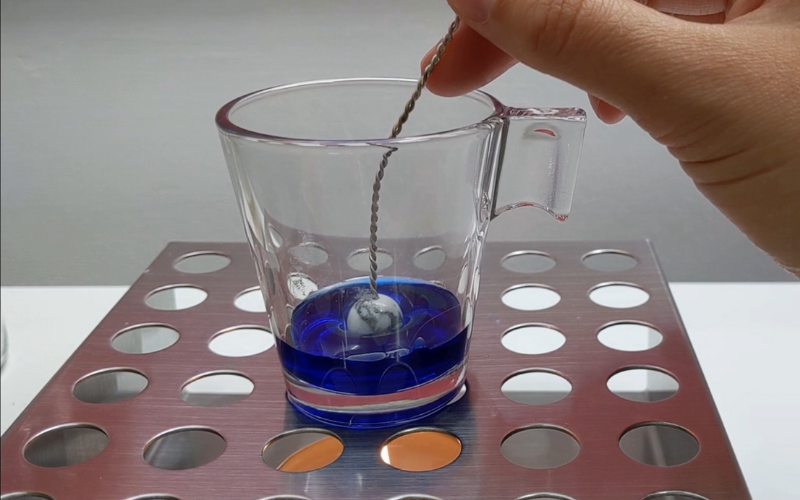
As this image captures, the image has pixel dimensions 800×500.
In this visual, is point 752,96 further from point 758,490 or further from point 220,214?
point 220,214

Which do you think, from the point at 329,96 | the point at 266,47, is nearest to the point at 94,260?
the point at 266,47

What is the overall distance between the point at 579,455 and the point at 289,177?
0.15 m

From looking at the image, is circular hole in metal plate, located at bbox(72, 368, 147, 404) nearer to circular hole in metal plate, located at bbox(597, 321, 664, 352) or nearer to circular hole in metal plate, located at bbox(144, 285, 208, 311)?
circular hole in metal plate, located at bbox(144, 285, 208, 311)

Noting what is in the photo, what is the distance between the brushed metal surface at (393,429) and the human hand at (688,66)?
0.10 metres

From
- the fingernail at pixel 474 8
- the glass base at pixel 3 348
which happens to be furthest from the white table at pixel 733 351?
the fingernail at pixel 474 8

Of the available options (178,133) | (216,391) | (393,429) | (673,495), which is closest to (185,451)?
(216,391)

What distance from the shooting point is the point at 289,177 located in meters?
0.31

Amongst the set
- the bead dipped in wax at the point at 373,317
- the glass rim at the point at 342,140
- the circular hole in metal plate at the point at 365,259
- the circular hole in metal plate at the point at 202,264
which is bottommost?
the bead dipped in wax at the point at 373,317

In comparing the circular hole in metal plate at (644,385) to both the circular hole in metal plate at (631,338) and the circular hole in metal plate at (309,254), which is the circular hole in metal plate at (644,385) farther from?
the circular hole in metal plate at (309,254)

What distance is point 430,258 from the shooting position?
0.34m

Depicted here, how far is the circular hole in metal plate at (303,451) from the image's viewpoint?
1.12 ft

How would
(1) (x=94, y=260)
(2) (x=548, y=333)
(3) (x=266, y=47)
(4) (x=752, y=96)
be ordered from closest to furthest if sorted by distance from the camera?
(4) (x=752, y=96) → (2) (x=548, y=333) → (3) (x=266, y=47) → (1) (x=94, y=260)

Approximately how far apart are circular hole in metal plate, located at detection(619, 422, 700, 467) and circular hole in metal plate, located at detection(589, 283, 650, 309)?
7cm

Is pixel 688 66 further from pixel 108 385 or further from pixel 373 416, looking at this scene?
pixel 108 385
